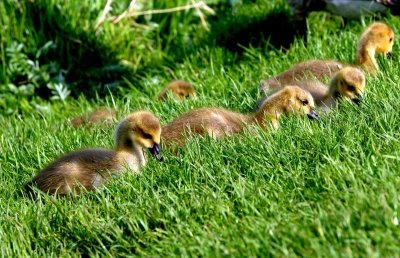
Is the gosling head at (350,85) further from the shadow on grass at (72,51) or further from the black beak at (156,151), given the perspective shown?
the shadow on grass at (72,51)

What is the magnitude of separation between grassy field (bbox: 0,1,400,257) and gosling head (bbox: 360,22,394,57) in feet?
2.05

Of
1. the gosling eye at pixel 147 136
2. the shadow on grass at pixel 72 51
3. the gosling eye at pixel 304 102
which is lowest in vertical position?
the shadow on grass at pixel 72 51

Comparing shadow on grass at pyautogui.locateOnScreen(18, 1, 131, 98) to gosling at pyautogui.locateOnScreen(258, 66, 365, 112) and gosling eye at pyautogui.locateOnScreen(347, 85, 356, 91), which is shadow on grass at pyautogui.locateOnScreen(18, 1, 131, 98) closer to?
gosling at pyautogui.locateOnScreen(258, 66, 365, 112)

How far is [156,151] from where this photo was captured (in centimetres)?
519

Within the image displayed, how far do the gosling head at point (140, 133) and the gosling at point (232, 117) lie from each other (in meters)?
0.14

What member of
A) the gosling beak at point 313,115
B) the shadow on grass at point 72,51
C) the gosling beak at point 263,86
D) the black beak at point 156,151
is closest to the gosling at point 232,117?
the gosling beak at point 313,115

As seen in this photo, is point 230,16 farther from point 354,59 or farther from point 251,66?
point 354,59

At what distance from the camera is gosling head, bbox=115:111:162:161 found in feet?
17.2

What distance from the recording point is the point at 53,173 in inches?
202

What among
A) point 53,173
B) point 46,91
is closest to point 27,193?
point 53,173

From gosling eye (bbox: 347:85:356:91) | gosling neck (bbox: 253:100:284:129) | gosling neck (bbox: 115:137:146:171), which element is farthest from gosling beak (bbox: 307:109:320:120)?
gosling neck (bbox: 115:137:146:171)

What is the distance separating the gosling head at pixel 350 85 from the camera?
5.57 meters

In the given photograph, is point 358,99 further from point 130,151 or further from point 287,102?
point 130,151

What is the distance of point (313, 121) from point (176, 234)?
58.6 inches
